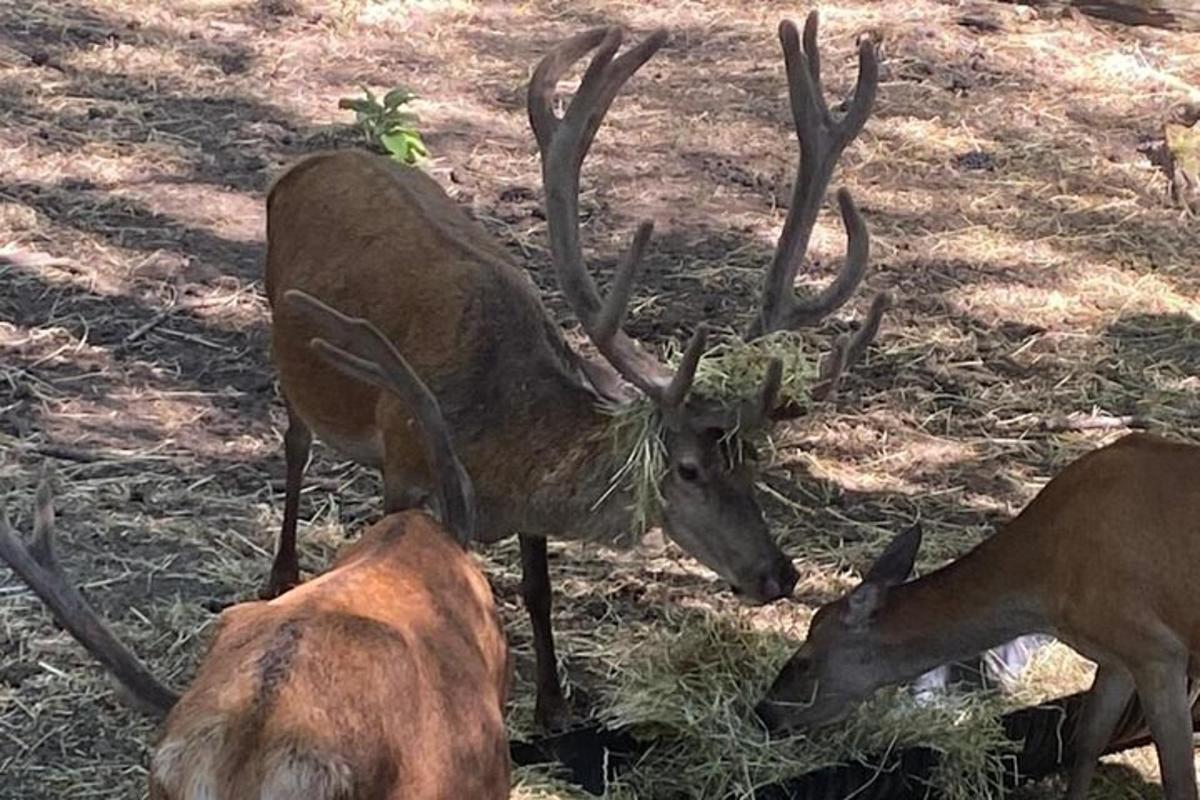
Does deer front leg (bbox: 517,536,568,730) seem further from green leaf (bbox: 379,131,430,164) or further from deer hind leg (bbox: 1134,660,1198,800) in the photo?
green leaf (bbox: 379,131,430,164)

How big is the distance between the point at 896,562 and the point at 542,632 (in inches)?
38.5

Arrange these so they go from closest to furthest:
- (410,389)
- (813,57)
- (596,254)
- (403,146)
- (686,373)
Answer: (410,389) → (686,373) → (813,57) → (596,254) → (403,146)

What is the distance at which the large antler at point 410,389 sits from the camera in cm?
429

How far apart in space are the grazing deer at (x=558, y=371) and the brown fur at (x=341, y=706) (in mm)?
1585

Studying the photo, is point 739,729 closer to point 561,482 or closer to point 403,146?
point 561,482

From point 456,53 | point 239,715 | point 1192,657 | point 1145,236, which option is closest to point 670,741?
point 1192,657

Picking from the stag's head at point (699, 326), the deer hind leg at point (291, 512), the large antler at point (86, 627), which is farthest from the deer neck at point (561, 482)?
the large antler at point (86, 627)

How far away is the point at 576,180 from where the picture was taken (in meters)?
5.36

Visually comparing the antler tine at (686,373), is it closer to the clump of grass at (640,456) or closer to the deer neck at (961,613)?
the clump of grass at (640,456)

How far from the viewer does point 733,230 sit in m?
8.88

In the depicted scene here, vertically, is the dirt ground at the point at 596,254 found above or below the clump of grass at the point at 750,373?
below

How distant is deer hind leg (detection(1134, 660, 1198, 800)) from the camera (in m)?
5.19

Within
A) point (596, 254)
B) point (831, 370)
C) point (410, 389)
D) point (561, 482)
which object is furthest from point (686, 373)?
point (596, 254)

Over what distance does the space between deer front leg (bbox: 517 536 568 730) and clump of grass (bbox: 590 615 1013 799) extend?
14 cm
